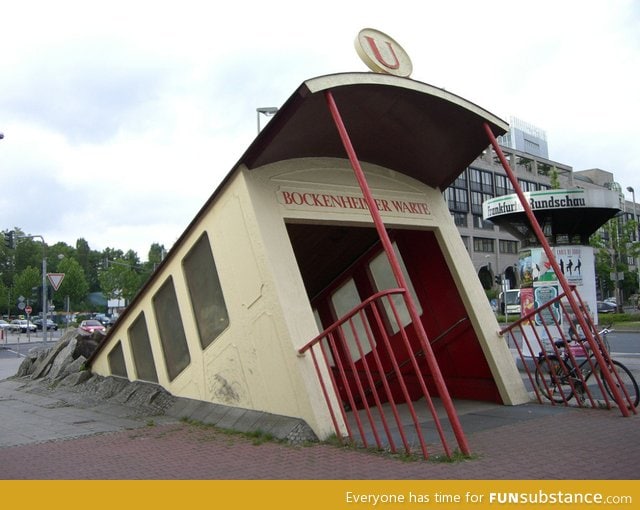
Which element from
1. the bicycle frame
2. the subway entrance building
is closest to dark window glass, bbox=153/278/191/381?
the subway entrance building

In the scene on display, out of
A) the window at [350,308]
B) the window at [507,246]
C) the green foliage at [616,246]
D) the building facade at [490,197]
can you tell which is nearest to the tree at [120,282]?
the building facade at [490,197]

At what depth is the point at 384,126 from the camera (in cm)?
812

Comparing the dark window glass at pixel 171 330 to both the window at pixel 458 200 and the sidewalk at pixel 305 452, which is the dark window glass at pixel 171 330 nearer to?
the sidewalk at pixel 305 452

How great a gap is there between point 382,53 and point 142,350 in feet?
21.0

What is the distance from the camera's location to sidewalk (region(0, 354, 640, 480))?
201 inches

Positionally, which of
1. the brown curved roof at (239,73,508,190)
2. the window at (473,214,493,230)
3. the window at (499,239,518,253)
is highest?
the window at (473,214,493,230)

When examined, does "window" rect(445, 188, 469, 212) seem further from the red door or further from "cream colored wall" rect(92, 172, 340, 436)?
"cream colored wall" rect(92, 172, 340, 436)

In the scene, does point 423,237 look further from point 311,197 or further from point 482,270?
point 482,270

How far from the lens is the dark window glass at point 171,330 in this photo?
363 inches

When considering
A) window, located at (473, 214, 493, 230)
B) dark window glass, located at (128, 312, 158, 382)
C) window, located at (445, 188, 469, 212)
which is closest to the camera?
dark window glass, located at (128, 312, 158, 382)

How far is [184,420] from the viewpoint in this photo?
840 centimetres

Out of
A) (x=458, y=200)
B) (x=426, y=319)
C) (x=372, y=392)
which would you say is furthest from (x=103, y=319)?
(x=372, y=392)

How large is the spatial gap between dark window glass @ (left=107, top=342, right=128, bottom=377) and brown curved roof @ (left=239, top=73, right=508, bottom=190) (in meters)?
5.50
